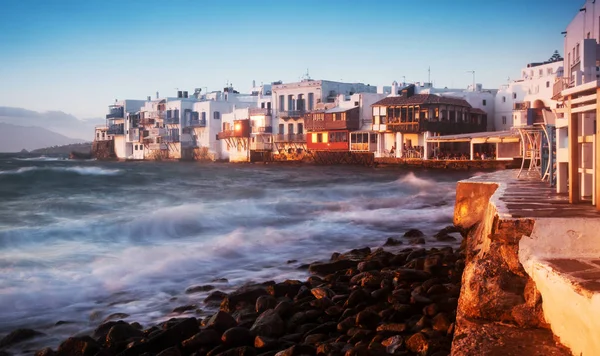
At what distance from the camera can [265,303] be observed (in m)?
7.44

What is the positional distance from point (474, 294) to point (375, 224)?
12.7m

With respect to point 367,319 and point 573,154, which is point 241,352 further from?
point 573,154

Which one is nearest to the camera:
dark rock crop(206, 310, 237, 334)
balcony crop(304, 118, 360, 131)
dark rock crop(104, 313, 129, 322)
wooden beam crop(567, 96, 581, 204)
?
wooden beam crop(567, 96, 581, 204)

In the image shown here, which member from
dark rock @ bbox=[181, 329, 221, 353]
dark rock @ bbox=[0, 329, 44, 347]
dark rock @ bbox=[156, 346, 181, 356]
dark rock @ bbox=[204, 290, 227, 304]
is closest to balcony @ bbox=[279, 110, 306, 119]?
dark rock @ bbox=[204, 290, 227, 304]

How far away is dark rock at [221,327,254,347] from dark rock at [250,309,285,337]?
122 millimetres

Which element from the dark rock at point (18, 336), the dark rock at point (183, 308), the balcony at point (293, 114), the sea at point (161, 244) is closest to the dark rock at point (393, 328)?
the sea at point (161, 244)

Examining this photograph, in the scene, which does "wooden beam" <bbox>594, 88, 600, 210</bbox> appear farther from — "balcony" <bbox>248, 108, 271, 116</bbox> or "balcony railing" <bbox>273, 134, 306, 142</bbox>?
"balcony" <bbox>248, 108, 271, 116</bbox>

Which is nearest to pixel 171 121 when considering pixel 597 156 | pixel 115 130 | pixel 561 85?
pixel 115 130

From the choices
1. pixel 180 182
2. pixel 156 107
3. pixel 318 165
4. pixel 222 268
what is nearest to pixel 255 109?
pixel 318 165

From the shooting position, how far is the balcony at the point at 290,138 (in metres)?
62.4

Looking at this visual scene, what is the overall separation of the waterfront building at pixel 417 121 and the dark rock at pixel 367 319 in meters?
43.3

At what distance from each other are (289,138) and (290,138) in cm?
22

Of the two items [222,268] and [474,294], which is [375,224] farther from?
[474,294]

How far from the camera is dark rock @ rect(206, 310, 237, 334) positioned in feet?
21.3
